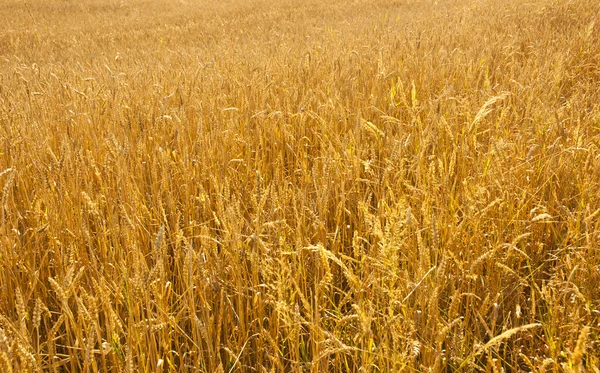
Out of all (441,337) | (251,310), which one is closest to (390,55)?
(251,310)

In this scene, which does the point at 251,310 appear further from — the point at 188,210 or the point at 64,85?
the point at 64,85

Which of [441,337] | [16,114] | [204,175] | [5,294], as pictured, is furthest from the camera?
[16,114]

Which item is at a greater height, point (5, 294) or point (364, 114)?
point (364, 114)

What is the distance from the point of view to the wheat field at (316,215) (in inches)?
37.4

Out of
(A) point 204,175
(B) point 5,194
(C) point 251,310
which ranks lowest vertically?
(C) point 251,310

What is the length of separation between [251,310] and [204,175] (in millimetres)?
666

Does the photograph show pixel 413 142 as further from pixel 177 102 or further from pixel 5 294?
pixel 5 294

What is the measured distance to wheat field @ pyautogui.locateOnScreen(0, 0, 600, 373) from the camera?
950 mm

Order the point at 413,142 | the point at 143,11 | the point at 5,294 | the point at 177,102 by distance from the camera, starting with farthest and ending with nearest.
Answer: the point at 143,11 → the point at 177,102 → the point at 413,142 → the point at 5,294

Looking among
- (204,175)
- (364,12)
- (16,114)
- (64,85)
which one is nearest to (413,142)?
(204,175)

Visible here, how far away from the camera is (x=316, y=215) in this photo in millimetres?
1322

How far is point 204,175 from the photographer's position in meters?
1.71

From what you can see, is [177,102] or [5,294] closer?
[5,294]

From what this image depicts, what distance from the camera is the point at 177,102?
2.65 metres
